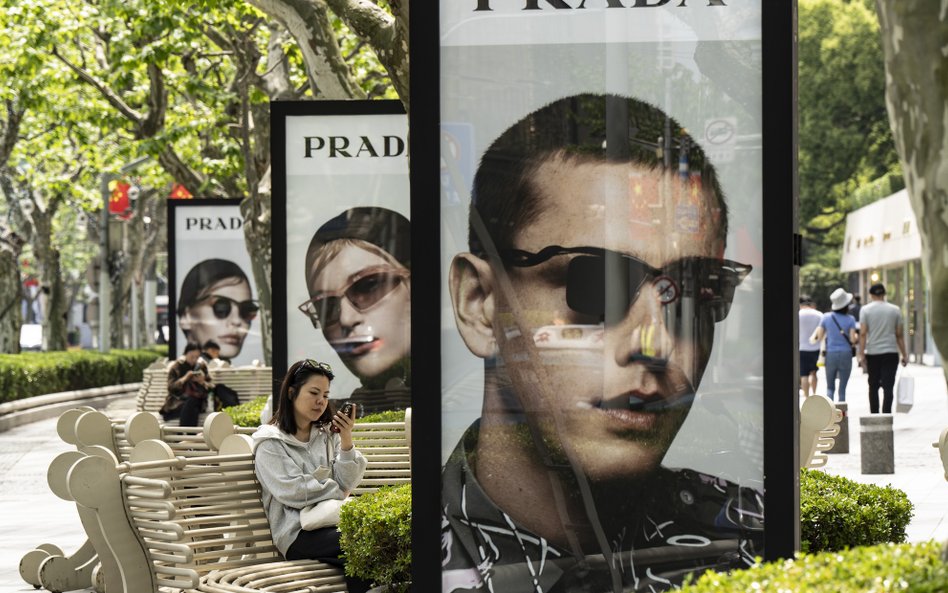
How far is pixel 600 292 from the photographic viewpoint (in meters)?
→ 5.12

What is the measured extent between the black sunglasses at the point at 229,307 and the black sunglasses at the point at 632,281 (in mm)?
20142

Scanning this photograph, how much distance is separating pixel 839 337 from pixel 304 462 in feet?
51.4

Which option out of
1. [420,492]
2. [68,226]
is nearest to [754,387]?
[420,492]

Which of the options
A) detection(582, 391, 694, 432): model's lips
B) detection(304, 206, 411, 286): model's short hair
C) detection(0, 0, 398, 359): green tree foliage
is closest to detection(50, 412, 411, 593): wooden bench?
detection(582, 391, 694, 432): model's lips

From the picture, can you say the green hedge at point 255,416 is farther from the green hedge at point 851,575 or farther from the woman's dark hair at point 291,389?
the green hedge at point 851,575

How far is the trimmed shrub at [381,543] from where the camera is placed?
6.19 meters

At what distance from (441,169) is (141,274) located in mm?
44305

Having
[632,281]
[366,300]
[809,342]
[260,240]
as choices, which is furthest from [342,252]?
[809,342]

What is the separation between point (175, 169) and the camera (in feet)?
80.5

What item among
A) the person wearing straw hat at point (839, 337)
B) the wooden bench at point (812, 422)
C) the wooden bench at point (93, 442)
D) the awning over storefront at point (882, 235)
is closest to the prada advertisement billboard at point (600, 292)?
the wooden bench at point (93, 442)

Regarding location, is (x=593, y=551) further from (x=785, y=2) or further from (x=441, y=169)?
(x=785, y=2)

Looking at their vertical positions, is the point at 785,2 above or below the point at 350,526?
above

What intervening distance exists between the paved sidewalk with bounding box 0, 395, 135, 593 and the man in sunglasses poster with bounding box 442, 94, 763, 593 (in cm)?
511

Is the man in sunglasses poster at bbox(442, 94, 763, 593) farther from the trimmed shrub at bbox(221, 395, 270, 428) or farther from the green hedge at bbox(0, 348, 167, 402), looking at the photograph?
the green hedge at bbox(0, 348, 167, 402)
